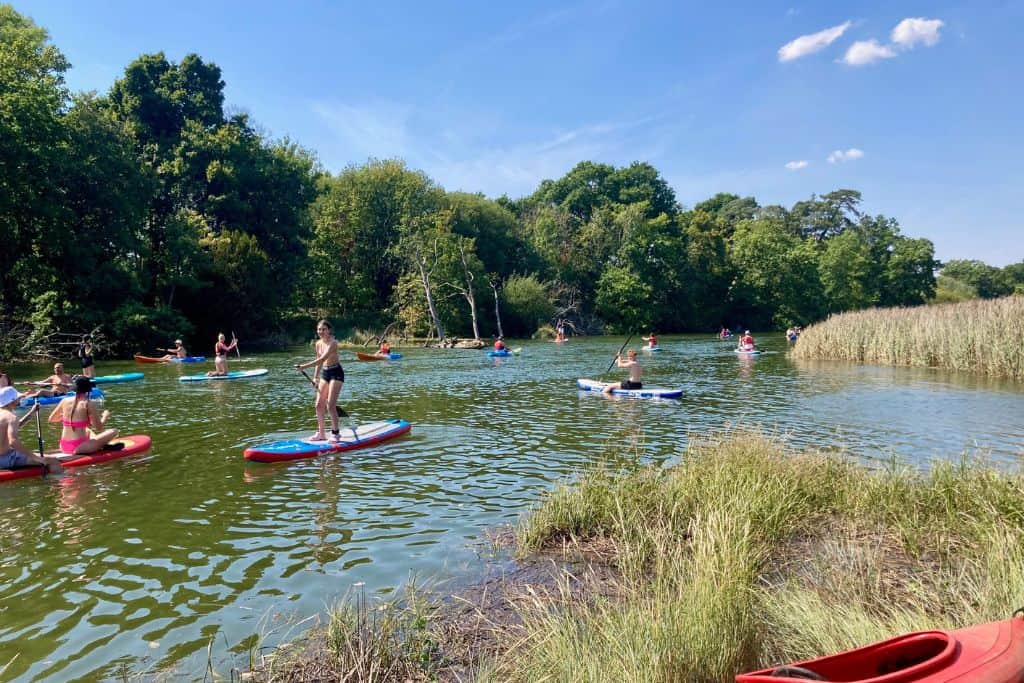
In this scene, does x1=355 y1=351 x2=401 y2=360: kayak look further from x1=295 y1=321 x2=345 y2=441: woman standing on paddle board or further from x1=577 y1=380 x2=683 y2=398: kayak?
Result: x1=295 y1=321 x2=345 y2=441: woman standing on paddle board

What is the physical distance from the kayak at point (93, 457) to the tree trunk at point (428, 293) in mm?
33125

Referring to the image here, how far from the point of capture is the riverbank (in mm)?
3727

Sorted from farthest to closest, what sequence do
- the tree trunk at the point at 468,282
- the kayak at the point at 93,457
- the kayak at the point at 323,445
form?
1. the tree trunk at the point at 468,282
2. the kayak at the point at 323,445
3. the kayak at the point at 93,457

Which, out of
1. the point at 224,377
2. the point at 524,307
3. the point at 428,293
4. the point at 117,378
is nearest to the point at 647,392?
the point at 224,377

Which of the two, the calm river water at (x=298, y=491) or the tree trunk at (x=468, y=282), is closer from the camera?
the calm river water at (x=298, y=491)

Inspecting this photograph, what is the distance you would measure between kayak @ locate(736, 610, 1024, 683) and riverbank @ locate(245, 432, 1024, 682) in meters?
0.37

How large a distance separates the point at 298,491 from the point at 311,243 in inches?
1811

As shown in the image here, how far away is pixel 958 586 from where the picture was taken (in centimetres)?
447

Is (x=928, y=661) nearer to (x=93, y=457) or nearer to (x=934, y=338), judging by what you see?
(x=93, y=457)

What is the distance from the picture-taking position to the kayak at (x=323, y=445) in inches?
408

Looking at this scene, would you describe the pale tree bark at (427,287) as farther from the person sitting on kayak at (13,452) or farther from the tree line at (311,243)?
the person sitting on kayak at (13,452)

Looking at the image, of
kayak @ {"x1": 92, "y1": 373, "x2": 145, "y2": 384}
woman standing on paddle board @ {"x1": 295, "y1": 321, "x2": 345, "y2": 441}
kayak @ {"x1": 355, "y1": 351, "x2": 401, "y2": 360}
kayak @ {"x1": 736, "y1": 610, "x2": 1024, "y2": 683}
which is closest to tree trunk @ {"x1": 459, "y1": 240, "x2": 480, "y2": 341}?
kayak @ {"x1": 355, "y1": 351, "x2": 401, "y2": 360}

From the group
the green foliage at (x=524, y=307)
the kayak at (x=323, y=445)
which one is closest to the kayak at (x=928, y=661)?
the kayak at (x=323, y=445)

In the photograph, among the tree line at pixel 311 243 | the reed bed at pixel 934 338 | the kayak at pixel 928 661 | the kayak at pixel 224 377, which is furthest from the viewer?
the tree line at pixel 311 243
